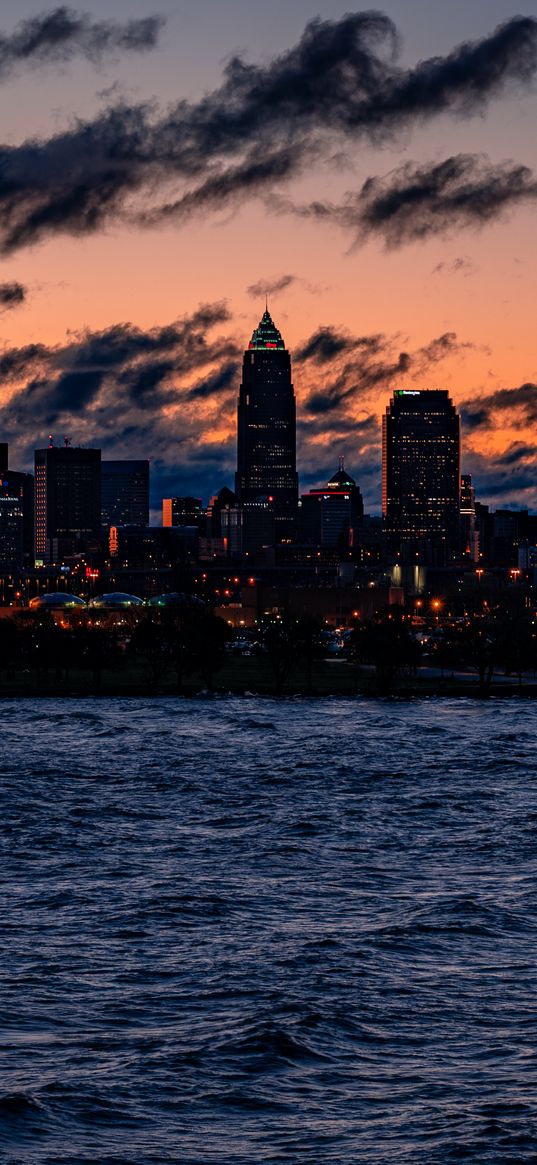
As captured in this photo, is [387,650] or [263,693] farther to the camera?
[387,650]

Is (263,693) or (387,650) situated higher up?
(387,650)

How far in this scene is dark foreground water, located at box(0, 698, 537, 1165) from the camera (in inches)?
1446

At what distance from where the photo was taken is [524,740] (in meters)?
120

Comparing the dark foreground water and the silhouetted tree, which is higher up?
the silhouetted tree

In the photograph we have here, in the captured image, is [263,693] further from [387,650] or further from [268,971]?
[268,971]

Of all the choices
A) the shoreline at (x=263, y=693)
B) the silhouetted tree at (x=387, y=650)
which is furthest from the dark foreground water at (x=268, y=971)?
the silhouetted tree at (x=387, y=650)

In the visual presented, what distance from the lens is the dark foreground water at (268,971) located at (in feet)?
120

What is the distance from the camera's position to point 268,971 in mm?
49469

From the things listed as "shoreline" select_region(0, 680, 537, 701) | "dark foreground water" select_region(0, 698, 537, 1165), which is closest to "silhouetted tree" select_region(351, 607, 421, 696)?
"shoreline" select_region(0, 680, 537, 701)

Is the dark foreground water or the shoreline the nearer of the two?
the dark foreground water

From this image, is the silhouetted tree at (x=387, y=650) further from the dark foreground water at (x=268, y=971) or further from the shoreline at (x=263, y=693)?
the dark foreground water at (x=268, y=971)

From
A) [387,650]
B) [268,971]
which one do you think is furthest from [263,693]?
[268,971]

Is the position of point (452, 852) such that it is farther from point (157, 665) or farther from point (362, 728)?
point (157, 665)

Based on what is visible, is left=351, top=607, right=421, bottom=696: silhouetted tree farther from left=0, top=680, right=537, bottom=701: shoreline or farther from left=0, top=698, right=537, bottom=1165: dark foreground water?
left=0, top=698, right=537, bottom=1165: dark foreground water
